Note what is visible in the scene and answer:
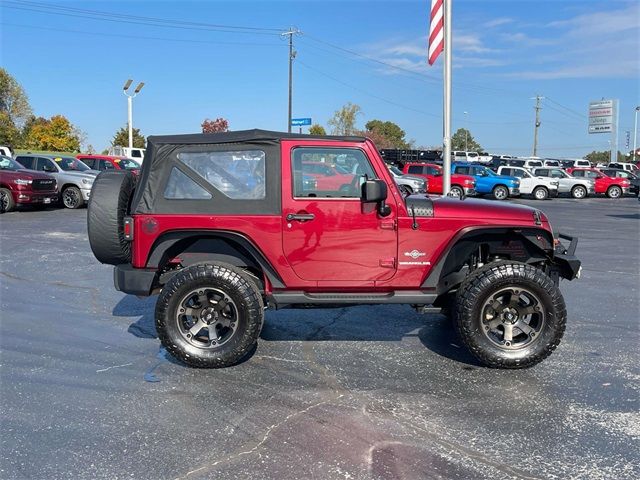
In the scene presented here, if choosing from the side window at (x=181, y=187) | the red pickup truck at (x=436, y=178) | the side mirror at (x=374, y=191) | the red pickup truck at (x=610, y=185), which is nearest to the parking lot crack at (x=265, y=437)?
the side mirror at (x=374, y=191)

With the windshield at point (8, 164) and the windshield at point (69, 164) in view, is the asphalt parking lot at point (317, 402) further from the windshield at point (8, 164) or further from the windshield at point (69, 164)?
the windshield at point (69, 164)

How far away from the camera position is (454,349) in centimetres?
537

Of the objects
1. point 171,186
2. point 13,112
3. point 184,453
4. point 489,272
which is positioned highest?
point 13,112

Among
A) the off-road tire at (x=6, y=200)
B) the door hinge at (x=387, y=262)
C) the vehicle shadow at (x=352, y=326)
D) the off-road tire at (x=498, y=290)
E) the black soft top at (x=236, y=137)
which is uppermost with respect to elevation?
the black soft top at (x=236, y=137)

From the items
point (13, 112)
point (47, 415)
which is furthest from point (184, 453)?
point (13, 112)

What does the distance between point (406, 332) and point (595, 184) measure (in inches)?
1189

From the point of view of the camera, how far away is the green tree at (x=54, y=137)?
66938mm

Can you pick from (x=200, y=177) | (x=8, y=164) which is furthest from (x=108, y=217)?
(x=8, y=164)

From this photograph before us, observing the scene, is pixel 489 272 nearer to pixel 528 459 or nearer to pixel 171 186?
pixel 528 459

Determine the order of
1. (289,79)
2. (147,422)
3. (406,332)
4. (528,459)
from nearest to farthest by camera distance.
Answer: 1. (528,459)
2. (147,422)
3. (406,332)
4. (289,79)

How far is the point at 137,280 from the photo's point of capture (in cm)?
480

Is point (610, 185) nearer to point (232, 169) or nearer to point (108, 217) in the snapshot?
point (232, 169)

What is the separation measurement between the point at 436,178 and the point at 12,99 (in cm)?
5487

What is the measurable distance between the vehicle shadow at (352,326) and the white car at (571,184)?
27188mm
